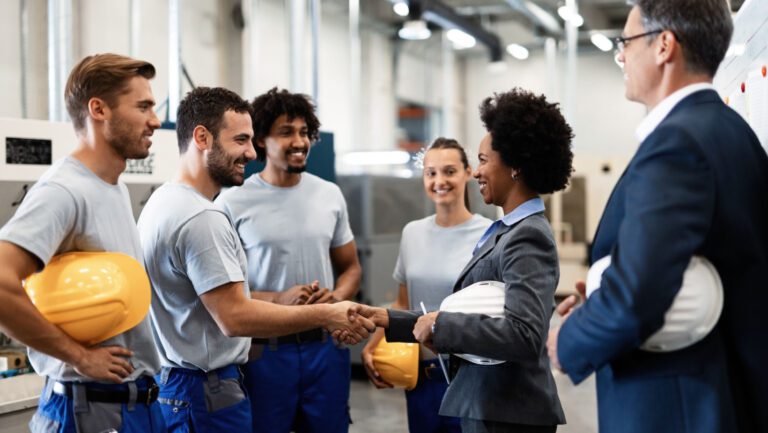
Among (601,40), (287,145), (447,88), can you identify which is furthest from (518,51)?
(287,145)

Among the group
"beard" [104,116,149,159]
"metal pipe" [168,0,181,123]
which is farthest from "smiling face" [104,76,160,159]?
"metal pipe" [168,0,181,123]

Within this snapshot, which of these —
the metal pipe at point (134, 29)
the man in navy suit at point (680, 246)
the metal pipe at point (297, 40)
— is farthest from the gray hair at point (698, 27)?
the metal pipe at point (134, 29)

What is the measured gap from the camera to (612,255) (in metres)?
1.27

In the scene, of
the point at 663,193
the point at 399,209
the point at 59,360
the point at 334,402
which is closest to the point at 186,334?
the point at 59,360

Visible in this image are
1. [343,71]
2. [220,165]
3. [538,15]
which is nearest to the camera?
[220,165]

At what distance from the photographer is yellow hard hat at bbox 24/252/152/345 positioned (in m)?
1.55

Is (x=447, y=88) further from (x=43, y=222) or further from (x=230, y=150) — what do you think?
(x=43, y=222)

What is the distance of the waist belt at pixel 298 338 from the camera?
8.27 feet

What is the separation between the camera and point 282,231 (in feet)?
8.74

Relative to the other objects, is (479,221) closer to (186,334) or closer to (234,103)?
(234,103)

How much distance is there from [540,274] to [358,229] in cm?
412

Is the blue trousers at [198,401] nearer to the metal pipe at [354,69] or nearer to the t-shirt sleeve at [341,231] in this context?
the t-shirt sleeve at [341,231]

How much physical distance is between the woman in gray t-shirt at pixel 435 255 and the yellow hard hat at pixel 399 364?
88 mm

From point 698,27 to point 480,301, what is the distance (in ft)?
2.29
